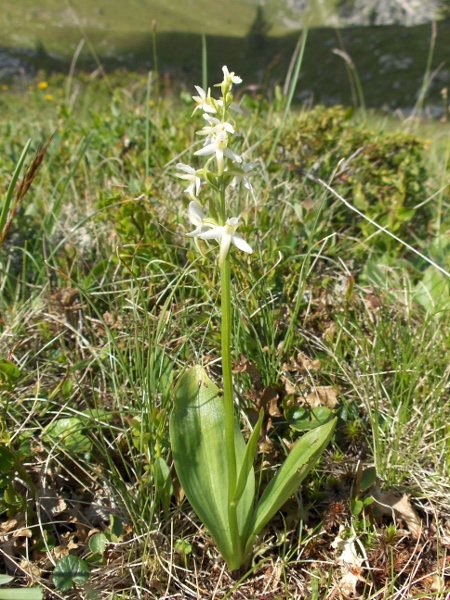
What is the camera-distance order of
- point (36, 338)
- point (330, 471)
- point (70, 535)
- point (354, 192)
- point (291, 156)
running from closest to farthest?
point (70, 535) < point (330, 471) < point (36, 338) < point (354, 192) < point (291, 156)

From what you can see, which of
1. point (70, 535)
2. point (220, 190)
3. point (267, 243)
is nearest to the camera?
point (220, 190)

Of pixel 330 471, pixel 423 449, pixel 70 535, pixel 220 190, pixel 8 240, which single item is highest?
pixel 220 190

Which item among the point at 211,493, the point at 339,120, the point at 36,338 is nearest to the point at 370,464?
the point at 211,493

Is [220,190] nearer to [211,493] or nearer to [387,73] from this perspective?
[211,493]

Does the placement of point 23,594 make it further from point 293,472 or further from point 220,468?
point 293,472

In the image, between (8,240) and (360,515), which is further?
(8,240)

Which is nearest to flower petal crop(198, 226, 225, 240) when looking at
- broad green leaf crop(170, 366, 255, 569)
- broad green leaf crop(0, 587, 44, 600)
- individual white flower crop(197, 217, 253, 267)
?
individual white flower crop(197, 217, 253, 267)

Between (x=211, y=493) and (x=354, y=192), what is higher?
(x=354, y=192)

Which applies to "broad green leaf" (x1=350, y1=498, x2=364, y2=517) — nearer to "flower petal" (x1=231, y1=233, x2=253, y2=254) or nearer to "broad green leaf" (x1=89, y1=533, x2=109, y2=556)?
"broad green leaf" (x1=89, y1=533, x2=109, y2=556)

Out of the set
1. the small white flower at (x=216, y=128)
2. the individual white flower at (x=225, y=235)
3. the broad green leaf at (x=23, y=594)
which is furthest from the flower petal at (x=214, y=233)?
the broad green leaf at (x=23, y=594)
